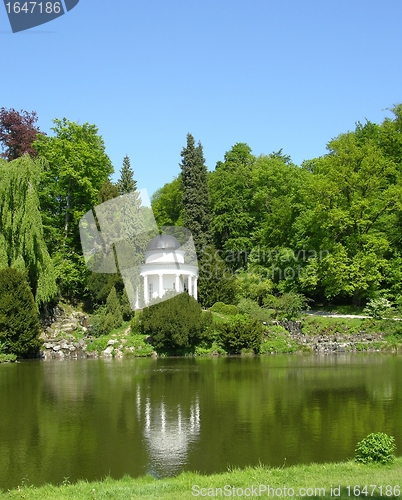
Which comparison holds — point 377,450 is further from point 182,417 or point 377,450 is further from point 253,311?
point 253,311

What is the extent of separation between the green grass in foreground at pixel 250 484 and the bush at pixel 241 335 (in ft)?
60.9

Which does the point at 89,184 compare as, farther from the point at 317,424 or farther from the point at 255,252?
the point at 317,424

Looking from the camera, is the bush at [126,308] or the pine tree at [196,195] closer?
the bush at [126,308]

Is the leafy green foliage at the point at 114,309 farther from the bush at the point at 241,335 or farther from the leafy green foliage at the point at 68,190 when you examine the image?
the bush at the point at 241,335

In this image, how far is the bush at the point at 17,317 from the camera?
2483 cm

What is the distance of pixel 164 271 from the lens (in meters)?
33.4

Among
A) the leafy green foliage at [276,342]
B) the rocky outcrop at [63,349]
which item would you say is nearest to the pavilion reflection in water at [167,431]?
the rocky outcrop at [63,349]

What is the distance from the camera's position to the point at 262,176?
4275 cm

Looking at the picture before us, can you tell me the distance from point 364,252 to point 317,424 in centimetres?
2426

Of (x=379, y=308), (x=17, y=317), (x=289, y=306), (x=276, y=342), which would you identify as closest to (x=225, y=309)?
(x=289, y=306)

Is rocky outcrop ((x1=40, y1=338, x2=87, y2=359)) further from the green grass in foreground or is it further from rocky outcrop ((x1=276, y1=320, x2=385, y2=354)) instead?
the green grass in foreground

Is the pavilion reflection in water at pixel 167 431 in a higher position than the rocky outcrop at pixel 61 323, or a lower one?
lower

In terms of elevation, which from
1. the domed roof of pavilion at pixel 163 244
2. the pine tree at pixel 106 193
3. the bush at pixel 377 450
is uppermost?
the pine tree at pixel 106 193

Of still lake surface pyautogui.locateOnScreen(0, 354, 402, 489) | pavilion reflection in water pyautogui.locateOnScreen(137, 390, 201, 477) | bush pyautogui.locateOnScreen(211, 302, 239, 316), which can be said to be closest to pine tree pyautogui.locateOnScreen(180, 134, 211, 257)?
bush pyautogui.locateOnScreen(211, 302, 239, 316)
